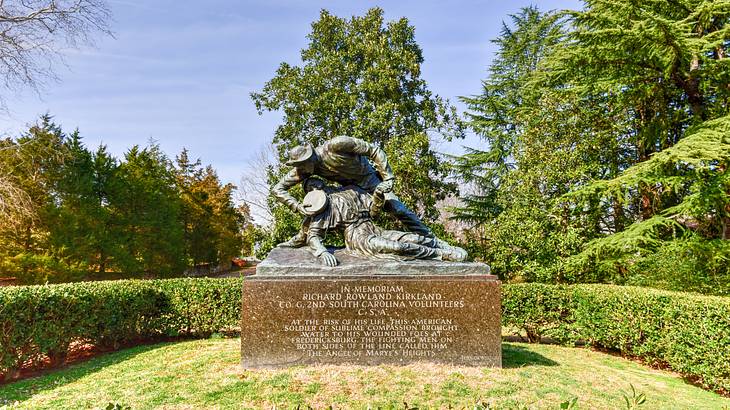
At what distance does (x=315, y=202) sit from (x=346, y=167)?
75cm

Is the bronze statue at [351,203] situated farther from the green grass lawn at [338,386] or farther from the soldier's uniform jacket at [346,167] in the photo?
the green grass lawn at [338,386]

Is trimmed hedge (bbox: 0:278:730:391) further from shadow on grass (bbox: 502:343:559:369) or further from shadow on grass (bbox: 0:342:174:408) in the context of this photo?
shadow on grass (bbox: 502:343:559:369)

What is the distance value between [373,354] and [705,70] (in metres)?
11.0

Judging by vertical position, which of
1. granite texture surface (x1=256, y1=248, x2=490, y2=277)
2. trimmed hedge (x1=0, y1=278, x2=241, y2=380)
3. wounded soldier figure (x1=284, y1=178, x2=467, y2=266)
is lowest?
trimmed hedge (x1=0, y1=278, x2=241, y2=380)

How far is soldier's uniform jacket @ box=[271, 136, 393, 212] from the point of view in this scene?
6.36 meters

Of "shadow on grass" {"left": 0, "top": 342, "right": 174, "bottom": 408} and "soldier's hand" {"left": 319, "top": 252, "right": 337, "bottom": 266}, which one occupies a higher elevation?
"soldier's hand" {"left": 319, "top": 252, "right": 337, "bottom": 266}

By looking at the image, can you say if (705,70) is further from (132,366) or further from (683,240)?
(132,366)

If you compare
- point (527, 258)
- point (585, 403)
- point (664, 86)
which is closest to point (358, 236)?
point (585, 403)

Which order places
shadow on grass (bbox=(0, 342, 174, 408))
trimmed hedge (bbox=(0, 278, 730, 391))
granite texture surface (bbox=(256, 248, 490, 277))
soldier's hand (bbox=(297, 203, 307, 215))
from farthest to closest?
soldier's hand (bbox=(297, 203, 307, 215))
trimmed hedge (bbox=(0, 278, 730, 391))
granite texture surface (bbox=(256, 248, 490, 277))
shadow on grass (bbox=(0, 342, 174, 408))

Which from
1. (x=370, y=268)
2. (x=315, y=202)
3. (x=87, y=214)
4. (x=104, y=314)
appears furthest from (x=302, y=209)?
(x=87, y=214)

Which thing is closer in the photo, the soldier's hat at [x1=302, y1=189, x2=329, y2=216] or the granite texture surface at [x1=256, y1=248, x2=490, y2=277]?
the granite texture surface at [x1=256, y1=248, x2=490, y2=277]

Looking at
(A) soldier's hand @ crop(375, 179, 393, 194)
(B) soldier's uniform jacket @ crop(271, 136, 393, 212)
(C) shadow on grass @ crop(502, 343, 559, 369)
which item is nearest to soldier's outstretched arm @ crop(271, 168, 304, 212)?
(B) soldier's uniform jacket @ crop(271, 136, 393, 212)

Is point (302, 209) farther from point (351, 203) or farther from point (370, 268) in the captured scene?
point (370, 268)

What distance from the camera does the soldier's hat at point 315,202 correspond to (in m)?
6.21
